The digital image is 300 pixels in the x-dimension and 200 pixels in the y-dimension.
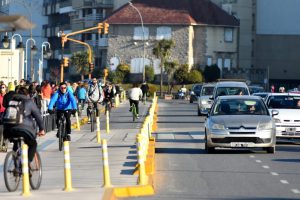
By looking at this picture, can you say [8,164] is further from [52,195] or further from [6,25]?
[6,25]

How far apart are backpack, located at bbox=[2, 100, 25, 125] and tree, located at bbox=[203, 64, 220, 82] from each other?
95823mm

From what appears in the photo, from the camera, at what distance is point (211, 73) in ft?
372

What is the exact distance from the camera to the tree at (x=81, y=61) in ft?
391

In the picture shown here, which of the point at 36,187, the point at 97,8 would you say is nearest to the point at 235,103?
the point at 36,187

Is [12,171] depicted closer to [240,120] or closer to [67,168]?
[67,168]

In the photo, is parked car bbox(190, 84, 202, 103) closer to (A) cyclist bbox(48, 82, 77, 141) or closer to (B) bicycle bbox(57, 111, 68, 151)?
(A) cyclist bbox(48, 82, 77, 141)

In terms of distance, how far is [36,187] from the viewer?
18.0 metres

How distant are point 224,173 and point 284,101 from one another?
12.7m

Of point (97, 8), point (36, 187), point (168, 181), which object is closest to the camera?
point (36, 187)

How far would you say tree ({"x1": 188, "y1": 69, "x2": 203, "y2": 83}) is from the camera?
11288cm

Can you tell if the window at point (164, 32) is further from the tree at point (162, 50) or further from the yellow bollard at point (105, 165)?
the yellow bollard at point (105, 165)

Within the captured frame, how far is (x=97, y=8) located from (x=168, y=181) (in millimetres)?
110961

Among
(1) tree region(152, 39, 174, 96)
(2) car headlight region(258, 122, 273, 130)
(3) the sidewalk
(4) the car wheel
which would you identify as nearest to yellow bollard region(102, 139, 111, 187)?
(3) the sidewalk

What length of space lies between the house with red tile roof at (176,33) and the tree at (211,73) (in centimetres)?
335
